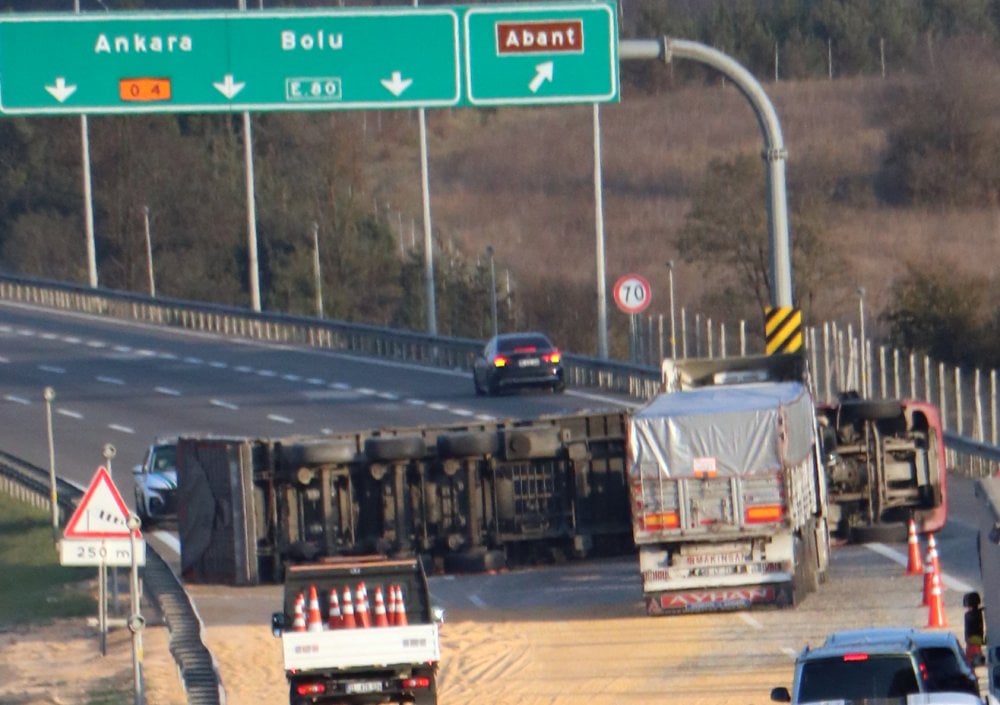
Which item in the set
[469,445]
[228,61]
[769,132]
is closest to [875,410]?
[469,445]

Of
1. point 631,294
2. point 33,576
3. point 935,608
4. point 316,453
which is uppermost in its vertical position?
point 631,294

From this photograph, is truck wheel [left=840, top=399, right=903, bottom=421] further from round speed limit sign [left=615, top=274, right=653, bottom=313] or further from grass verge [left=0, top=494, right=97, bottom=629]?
round speed limit sign [left=615, top=274, right=653, bottom=313]

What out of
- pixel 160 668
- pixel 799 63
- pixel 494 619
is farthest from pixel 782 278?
pixel 799 63

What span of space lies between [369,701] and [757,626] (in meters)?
5.92

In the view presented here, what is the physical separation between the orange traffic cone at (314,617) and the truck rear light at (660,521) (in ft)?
19.6

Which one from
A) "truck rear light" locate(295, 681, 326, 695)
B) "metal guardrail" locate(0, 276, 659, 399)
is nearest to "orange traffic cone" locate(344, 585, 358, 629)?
"truck rear light" locate(295, 681, 326, 695)

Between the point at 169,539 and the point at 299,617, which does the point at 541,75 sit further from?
the point at 169,539

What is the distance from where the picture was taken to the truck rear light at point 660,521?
24078 mm

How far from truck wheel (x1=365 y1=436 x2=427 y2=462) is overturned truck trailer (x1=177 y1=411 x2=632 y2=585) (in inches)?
0.5

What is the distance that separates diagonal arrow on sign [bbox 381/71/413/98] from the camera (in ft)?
84.0

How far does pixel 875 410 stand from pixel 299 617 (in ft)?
36.6

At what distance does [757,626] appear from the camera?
22922 mm

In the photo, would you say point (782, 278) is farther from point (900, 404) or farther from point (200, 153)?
point (200, 153)

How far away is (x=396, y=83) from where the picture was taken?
1009 inches
